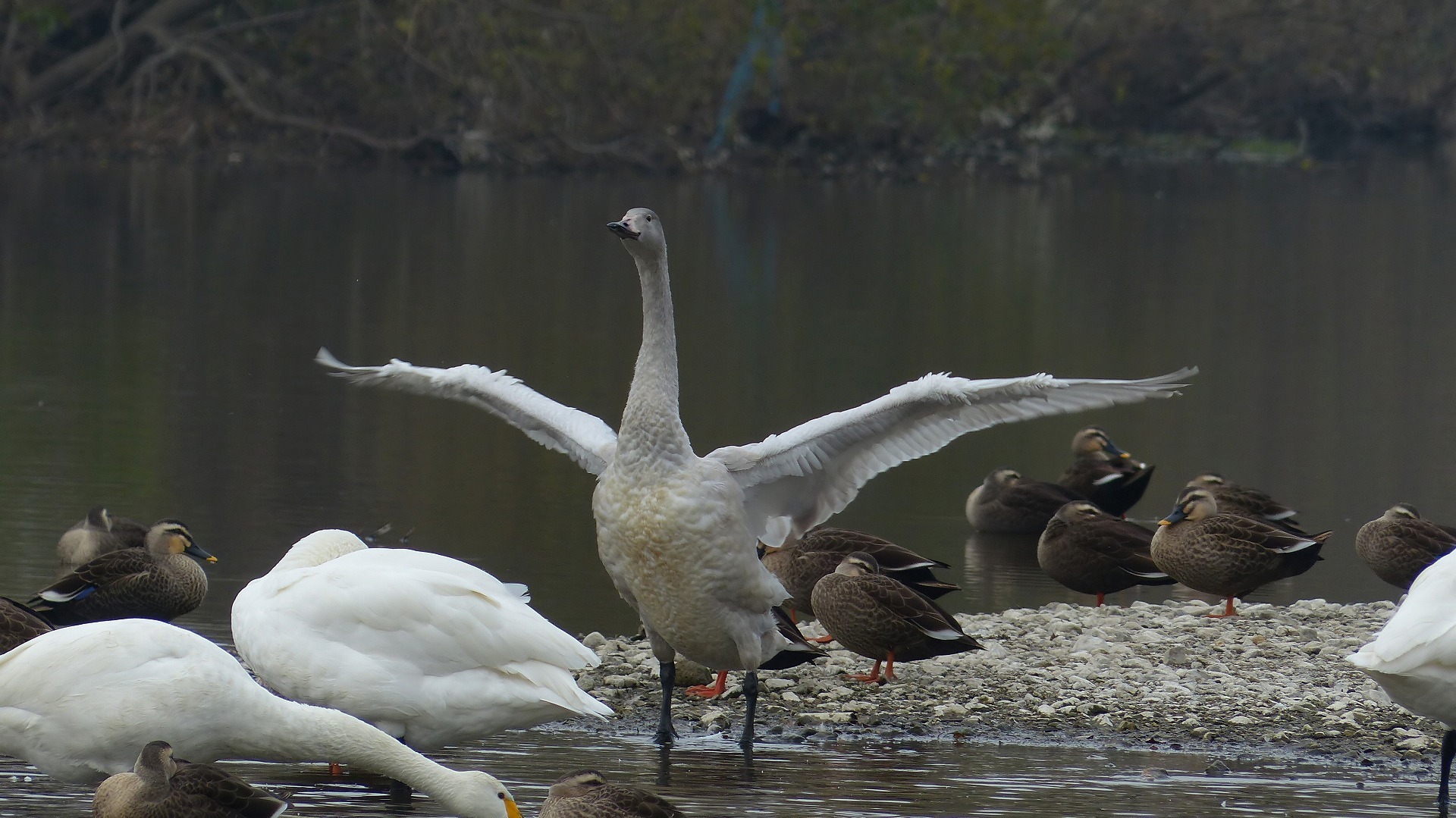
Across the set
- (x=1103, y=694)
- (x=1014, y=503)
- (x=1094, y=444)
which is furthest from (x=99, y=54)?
(x=1103, y=694)

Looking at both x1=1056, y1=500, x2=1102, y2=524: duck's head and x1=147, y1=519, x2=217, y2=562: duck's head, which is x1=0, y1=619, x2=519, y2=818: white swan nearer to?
x1=147, y1=519, x2=217, y2=562: duck's head

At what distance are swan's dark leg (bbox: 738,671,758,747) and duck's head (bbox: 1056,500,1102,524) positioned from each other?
302 cm

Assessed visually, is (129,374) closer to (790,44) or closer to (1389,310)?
(1389,310)

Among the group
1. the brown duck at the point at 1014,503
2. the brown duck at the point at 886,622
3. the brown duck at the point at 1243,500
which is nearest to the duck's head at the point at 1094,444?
the brown duck at the point at 1014,503

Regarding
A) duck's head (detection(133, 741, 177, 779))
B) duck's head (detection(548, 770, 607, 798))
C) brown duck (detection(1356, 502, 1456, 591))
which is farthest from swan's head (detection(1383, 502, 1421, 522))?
duck's head (detection(133, 741, 177, 779))

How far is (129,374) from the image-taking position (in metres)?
17.7

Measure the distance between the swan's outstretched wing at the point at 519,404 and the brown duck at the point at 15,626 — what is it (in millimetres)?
1782

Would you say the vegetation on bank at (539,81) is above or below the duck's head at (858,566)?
above

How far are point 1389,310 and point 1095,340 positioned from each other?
5513mm

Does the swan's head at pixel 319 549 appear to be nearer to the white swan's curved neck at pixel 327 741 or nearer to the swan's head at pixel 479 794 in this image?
the white swan's curved neck at pixel 327 741

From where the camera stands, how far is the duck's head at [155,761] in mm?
5863

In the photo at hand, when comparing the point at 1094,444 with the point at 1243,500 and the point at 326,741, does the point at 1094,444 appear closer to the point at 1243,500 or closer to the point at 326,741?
the point at 1243,500

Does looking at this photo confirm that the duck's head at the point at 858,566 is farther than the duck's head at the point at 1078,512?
No

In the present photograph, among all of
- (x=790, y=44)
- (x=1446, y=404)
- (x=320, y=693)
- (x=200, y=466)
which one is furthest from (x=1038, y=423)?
(x=790, y=44)
